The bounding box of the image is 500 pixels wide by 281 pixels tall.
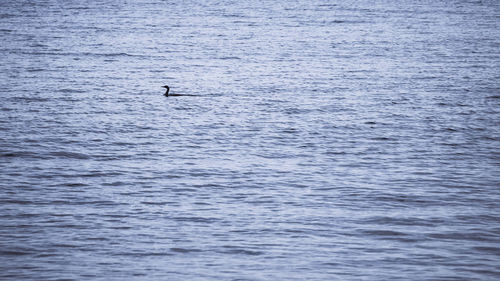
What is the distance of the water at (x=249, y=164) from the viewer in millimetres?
17641

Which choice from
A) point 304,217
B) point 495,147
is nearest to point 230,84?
point 495,147

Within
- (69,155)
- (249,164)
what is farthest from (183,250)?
(69,155)

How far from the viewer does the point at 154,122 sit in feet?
108

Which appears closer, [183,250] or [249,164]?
[183,250]

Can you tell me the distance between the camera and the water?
57.9ft

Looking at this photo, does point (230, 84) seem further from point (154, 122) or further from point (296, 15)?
point (296, 15)

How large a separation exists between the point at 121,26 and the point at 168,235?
63080 millimetres

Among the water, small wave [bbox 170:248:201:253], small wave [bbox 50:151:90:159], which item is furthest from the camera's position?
small wave [bbox 50:151:90:159]

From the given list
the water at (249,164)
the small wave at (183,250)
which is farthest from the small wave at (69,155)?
the small wave at (183,250)

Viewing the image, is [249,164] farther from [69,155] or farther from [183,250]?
[183,250]

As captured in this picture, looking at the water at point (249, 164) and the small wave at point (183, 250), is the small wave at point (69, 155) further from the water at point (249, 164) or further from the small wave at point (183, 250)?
the small wave at point (183, 250)

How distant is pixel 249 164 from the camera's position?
26.0m

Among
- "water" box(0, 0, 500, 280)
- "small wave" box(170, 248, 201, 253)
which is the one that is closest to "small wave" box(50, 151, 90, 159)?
"water" box(0, 0, 500, 280)

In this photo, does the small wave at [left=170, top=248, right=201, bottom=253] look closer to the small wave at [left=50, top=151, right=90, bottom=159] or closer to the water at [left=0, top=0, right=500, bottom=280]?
the water at [left=0, top=0, right=500, bottom=280]
